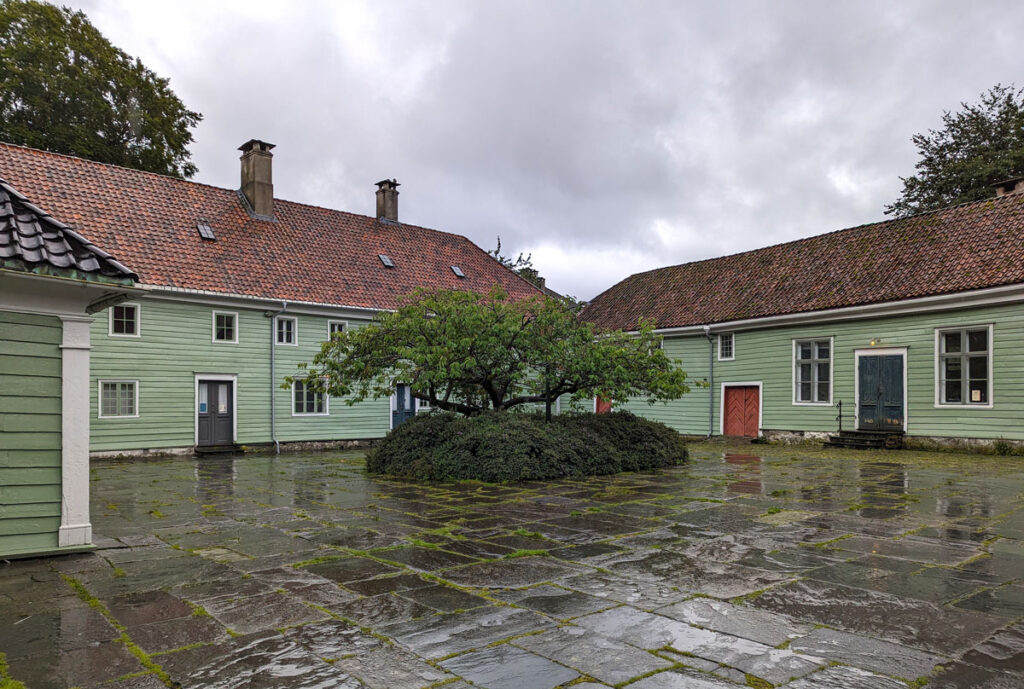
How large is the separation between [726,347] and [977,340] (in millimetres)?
7044

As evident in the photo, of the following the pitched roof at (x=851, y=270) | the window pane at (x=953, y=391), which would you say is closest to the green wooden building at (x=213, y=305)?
the pitched roof at (x=851, y=270)

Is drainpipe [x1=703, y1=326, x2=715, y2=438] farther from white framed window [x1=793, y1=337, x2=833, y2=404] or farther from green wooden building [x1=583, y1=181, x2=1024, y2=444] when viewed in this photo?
white framed window [x1=793, y1=337, x2=833, y2=404]

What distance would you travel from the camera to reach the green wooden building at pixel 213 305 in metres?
16.7

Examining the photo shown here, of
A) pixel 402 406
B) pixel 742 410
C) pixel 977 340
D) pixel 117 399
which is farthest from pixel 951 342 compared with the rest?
pixel 117 399

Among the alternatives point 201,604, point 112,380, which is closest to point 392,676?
point 201,604

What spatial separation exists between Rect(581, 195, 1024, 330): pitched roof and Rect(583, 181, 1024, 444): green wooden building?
0.15ft

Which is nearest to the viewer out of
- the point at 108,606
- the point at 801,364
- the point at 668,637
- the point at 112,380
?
the point at 668,637

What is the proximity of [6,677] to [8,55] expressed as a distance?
27.1m

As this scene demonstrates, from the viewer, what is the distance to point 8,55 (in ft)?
76.7

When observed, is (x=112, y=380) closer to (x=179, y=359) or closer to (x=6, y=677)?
(x=179, y=359)

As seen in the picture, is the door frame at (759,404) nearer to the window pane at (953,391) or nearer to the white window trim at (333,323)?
the window pane at (953,391)

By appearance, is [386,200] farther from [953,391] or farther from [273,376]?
[953,391]

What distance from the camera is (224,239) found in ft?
64.4

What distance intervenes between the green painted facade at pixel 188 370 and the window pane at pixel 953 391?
15589 millimetres
